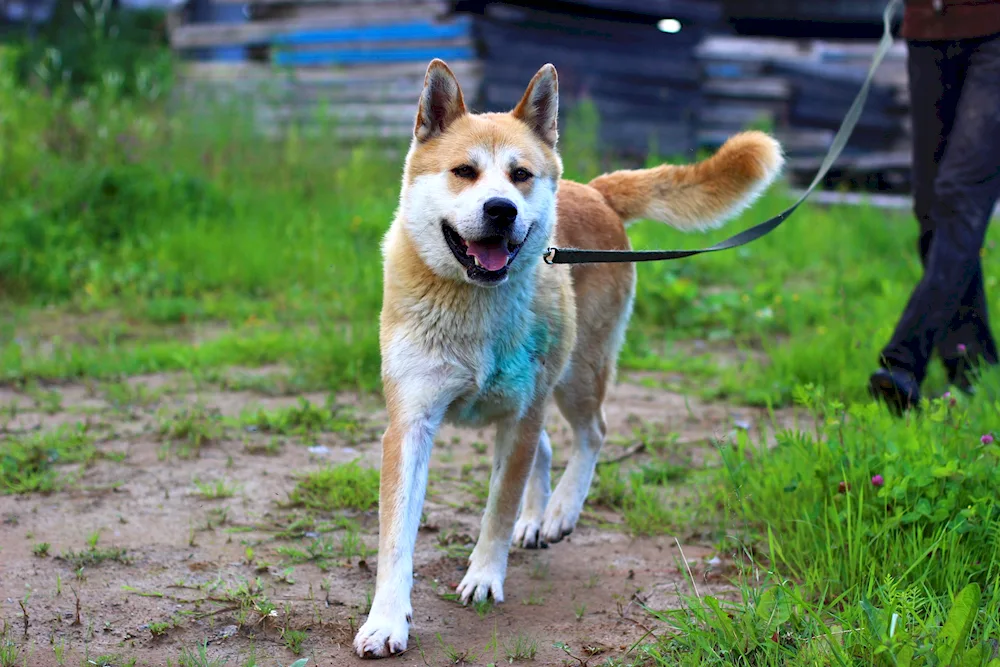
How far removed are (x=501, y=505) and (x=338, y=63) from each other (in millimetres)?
8965

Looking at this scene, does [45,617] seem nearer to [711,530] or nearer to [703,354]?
[711,530]

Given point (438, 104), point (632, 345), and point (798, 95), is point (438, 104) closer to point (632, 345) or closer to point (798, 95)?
point (632, 345)

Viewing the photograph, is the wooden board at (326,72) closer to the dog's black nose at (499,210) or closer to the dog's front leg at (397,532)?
the dog's black nose at (499,210)

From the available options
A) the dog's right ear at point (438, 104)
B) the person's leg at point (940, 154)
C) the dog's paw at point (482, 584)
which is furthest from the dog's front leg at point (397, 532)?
the person's leg at point (940, 154)

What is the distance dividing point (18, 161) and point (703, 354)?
5.34 m

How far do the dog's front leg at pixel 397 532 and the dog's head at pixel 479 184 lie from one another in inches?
20.4

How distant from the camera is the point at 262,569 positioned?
3.04 metres

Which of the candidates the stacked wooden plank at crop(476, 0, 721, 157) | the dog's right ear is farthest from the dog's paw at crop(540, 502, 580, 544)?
the stacked wooden plank at crop(476, 0, 721, 157)

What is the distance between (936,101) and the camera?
4406 mm

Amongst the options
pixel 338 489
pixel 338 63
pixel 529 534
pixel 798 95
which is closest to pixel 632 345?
pixel 529 534

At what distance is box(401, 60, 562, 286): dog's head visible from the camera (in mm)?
2822

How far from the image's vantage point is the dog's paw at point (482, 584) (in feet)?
9.66

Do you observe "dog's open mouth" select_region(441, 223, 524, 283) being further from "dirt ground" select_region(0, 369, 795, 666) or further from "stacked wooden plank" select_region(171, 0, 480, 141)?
"stacked wooden plank" select_region(171, 0, 480, 141)

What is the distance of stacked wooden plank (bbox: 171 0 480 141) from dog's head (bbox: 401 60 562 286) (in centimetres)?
666
